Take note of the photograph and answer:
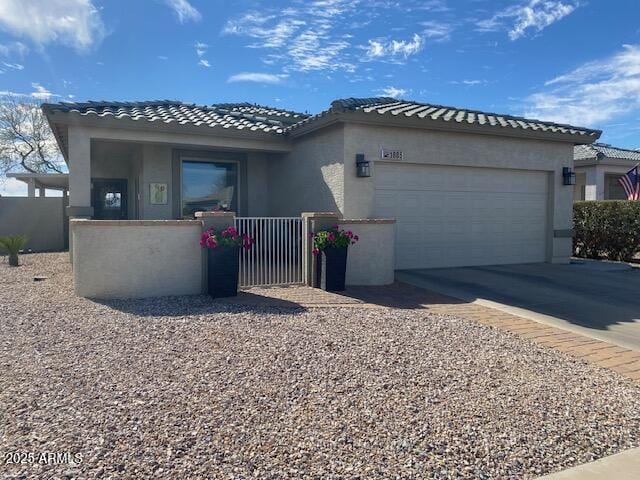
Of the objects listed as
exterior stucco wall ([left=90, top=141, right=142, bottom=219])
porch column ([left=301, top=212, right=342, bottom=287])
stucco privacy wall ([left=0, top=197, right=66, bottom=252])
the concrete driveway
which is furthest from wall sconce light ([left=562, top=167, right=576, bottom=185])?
stucco privacy wall ([left=0, top=197, right=66, bottom=252])

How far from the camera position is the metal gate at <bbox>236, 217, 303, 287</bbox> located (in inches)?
357

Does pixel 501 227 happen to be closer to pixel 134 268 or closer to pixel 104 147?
pixel 134 268

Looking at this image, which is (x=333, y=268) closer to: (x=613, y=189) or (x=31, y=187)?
(x=31, y=187)

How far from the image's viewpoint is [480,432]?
378 centimetres

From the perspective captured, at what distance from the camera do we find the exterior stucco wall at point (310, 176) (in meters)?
11.0

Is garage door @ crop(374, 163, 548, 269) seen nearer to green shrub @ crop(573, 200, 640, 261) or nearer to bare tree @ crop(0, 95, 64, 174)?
green shrub @ crop(573, 200, 640, 261)

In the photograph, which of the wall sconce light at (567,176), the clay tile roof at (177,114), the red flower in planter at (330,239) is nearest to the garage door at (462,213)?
the wall sconce light at (567,176)

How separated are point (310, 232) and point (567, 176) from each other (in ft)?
26.4

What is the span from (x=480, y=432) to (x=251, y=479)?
1.77 metres

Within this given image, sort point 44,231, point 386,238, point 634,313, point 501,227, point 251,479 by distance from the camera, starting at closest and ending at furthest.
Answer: point 251,479 < point 634,313 < point 386,238 < point 501,227 < point 44,231

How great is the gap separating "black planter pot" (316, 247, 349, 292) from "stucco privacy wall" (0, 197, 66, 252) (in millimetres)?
14544

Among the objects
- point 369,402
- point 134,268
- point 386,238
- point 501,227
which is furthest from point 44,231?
point 369,402

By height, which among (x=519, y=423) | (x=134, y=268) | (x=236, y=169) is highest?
(x=236, y=169)

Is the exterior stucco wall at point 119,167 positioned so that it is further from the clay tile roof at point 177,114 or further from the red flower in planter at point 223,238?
the red flower in planter at point 223,238
